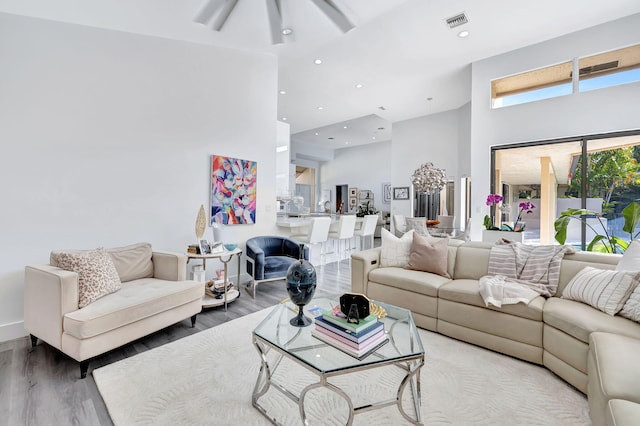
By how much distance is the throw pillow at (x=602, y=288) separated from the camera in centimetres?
196

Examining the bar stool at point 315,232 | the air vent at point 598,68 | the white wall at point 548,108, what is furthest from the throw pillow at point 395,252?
the air vent at point 598,68

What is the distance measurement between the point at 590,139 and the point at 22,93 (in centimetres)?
701

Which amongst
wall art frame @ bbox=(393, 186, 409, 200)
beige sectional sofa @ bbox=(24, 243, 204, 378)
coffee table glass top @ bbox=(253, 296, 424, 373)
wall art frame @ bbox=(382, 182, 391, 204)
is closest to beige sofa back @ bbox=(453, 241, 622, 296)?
coffee table glass top @ bbox=(253, 296, 424, 373)

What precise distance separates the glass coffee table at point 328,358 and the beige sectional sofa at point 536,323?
0.78 m

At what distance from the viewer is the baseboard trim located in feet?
8.35

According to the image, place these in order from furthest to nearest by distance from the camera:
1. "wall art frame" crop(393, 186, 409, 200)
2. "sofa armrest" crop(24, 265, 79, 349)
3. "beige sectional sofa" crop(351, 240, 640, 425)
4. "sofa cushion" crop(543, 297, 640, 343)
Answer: "wall art frame" crop(393, 186, 409, 200) → "sofa armrest" crop(24, 265, 79, 349) → "sofa cushion" crop(543, 297, 640, 343) → "beige sectional sofa" crop(351, 240, 640, 425)

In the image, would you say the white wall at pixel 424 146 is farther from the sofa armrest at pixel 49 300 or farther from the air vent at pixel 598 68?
the sofa armrest at pixel 49 300

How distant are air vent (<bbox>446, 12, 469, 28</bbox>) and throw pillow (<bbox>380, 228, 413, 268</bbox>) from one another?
2939 millimetres

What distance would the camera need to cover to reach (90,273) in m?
2.31

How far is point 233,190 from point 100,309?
2.41 metres

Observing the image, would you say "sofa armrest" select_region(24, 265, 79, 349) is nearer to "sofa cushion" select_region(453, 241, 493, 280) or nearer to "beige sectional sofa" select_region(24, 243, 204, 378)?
"beige sectional sofa" select_region(24, 243, 204, 378)

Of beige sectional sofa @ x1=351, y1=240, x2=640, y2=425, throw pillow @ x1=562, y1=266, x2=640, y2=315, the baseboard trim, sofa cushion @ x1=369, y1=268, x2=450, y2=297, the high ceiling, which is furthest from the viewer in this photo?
the high ceiling

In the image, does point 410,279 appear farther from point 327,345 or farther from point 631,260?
point 631,260

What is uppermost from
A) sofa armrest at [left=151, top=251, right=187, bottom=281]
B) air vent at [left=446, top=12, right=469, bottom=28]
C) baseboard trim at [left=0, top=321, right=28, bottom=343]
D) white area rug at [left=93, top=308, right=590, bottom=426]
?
air vent at [left=446, top=12, right=469, bottom=28]
